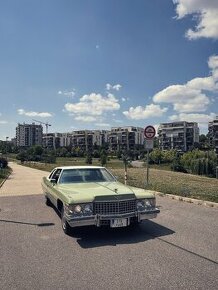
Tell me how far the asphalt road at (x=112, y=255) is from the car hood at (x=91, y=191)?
2.73 ft

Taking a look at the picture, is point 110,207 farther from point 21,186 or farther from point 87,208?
point 21,186

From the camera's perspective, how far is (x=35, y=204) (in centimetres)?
1174

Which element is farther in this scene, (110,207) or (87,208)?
(110,207)

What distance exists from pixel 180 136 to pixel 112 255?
17328 centimetres

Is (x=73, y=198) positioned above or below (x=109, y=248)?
above

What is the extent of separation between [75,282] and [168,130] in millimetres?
179027

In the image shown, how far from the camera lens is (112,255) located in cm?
582

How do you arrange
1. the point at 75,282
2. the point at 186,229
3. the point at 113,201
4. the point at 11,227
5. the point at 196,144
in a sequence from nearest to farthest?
the point at 75,282 < the point at 113,201 < the point at 186,229 < the point at 11,227 < the point at 196,144

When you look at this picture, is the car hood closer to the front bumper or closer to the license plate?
the front bumper

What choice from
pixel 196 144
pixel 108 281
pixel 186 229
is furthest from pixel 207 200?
pixel 196 144

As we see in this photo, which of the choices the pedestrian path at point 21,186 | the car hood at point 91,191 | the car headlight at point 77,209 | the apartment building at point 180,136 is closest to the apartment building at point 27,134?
the apartment building at point 180,136

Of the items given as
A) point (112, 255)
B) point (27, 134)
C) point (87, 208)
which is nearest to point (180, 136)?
point (27, 134)

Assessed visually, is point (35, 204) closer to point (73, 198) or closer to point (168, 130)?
point (73, 198)

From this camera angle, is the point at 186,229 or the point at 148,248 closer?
the point at 148,248
